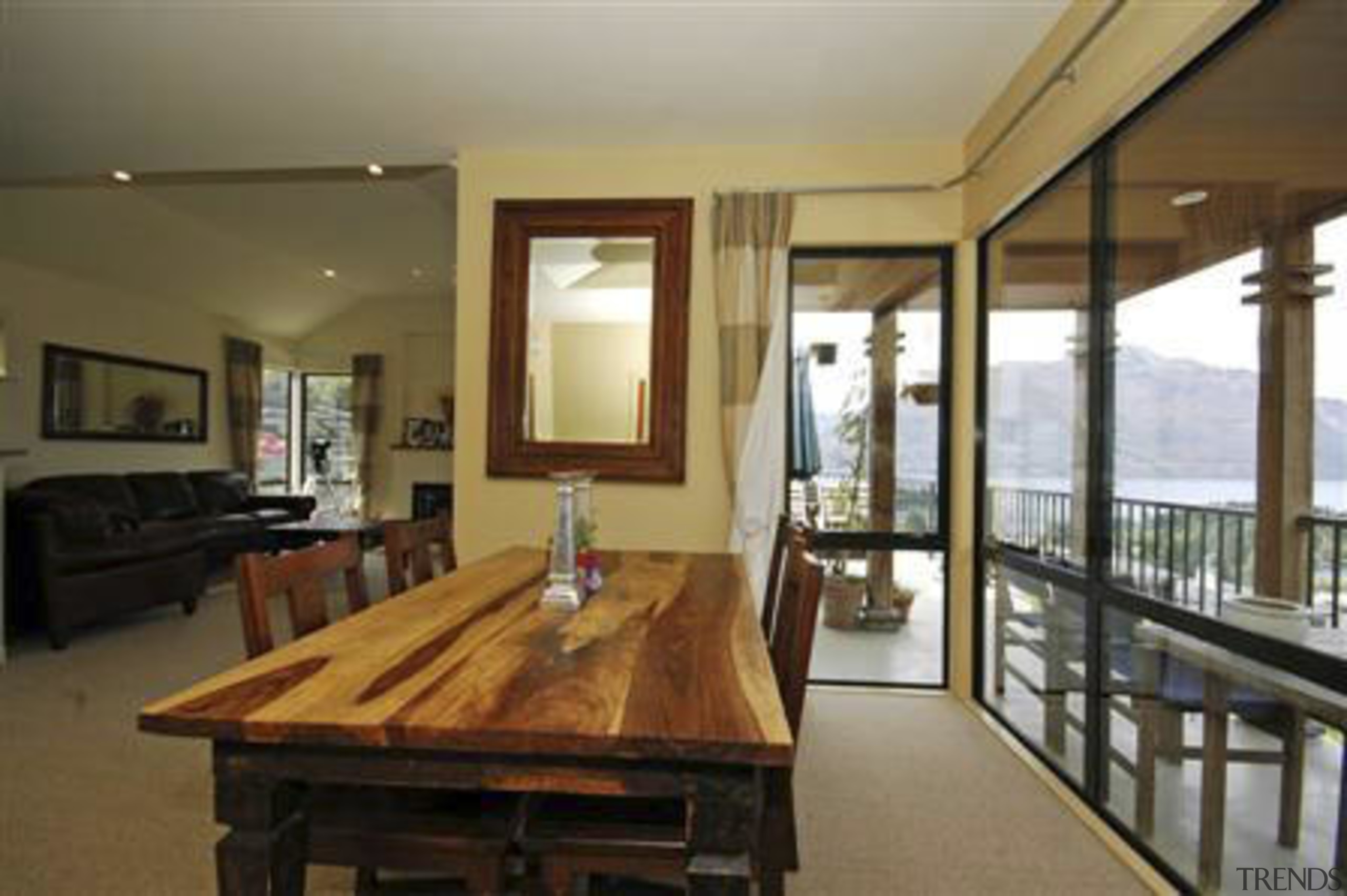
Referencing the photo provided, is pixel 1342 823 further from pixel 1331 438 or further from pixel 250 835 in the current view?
pixel 250 835

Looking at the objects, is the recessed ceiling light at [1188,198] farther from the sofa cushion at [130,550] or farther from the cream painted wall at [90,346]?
the cream painted wall at [90,346]

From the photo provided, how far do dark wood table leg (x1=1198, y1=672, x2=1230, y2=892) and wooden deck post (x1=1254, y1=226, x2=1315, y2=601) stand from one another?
1.07ft

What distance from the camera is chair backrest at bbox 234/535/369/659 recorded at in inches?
49.9

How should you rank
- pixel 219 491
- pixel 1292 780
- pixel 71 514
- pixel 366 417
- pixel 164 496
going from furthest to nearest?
1. pixel 366 417
2. pixel 219 491
3. pixel 164 496
4. pixel 71 514
5. pixel 1292 780

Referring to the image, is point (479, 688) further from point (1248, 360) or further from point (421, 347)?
point (421, 347)

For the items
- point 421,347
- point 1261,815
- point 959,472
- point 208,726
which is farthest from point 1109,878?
point 421,347

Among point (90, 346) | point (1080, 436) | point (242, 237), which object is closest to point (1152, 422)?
point (1080, 436)

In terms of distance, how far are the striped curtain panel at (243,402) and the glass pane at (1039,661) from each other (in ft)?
22.4

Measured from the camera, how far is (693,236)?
316cm

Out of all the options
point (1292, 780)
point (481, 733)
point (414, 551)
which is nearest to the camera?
point (481, 733)

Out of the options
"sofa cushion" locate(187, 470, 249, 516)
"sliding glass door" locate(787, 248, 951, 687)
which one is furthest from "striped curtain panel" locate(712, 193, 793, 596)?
"sofa cushion" locate(187, 470, 249, 516)

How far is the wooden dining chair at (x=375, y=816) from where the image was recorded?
45.2 inches

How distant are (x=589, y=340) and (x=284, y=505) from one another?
4.49 metres

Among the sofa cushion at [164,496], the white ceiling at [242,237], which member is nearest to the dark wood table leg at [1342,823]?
the white ceiling at [242,237]
